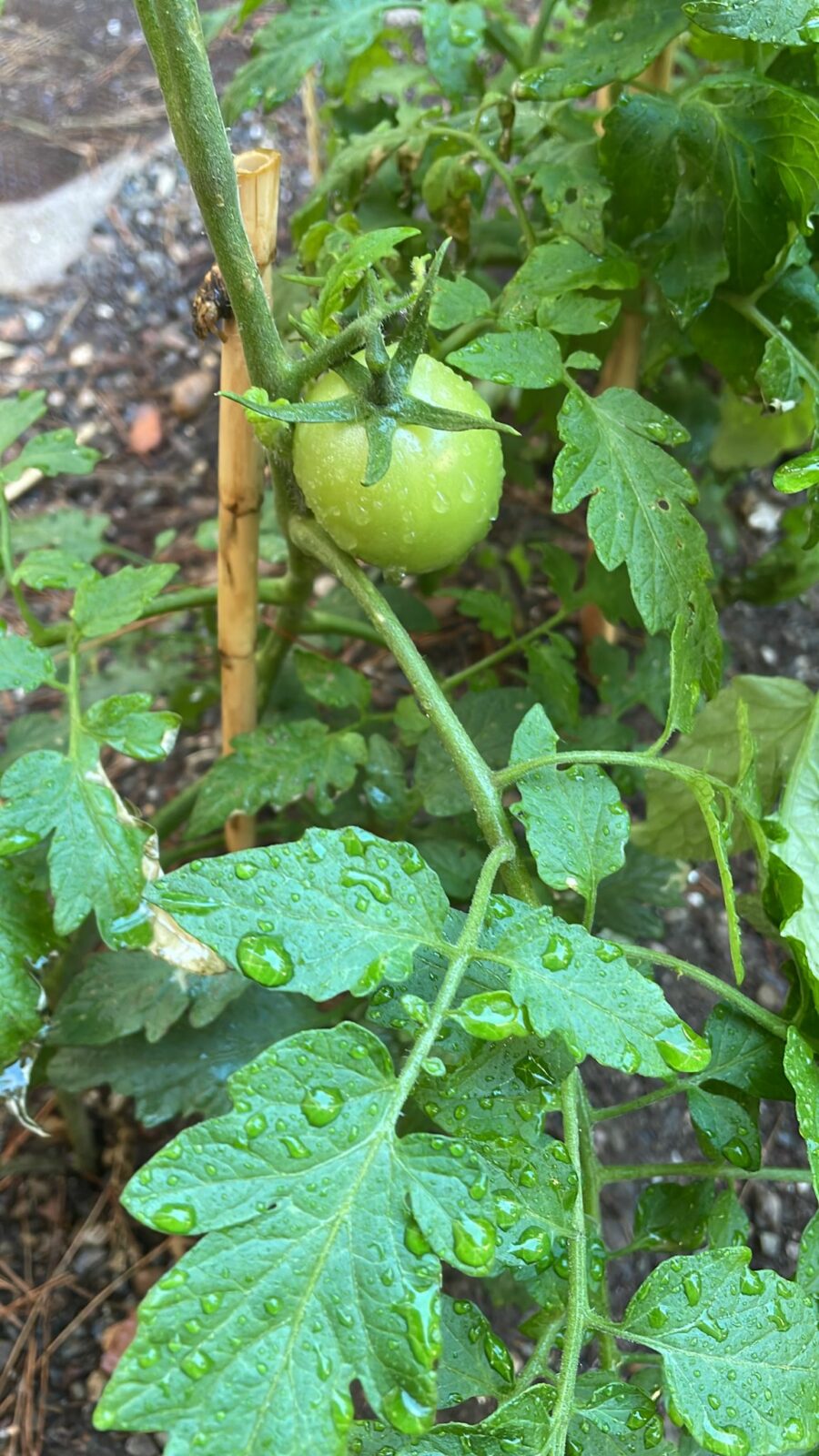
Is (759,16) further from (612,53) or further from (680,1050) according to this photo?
(680,1050)

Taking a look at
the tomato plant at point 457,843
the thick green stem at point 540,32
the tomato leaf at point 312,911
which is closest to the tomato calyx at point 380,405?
the tomato plant at point 457,843

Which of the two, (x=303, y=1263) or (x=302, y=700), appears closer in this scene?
(x=303, y=1263)

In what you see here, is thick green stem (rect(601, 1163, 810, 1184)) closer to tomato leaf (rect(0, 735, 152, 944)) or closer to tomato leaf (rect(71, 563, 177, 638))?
tomato leaf (rect(0, 735, 152, 944))

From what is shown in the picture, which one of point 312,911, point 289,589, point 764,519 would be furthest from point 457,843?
point 764,519

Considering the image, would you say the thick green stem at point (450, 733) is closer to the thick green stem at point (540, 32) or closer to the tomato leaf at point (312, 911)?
the tomato leaf at point (312, 911)

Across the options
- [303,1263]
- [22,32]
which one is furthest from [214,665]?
[22,32]

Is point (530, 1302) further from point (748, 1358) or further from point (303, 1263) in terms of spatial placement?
point (303, 1263)
